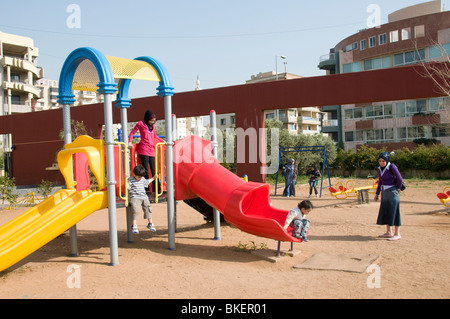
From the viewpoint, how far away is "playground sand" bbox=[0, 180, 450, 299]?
486cm

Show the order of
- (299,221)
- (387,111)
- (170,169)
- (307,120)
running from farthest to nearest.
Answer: (307,120)
(387,111)
(170,169)
(299,221)

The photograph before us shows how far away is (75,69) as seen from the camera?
286 inches

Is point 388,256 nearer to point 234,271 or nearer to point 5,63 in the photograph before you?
point 234,271

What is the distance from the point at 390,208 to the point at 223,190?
10.5 feet

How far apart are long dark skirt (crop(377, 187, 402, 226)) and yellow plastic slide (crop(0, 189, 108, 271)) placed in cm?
508

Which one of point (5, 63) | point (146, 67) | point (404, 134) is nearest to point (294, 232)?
point (146, 67)

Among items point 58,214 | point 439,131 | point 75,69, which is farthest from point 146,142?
point 439,131

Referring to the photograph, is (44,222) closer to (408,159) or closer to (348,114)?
(408,159)

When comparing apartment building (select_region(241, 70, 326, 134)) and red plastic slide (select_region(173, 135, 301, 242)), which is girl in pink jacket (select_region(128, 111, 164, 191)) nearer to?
red plastic slide (select_region(173, 135, 301, 242))

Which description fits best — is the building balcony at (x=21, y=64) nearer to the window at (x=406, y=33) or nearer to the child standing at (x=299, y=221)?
the window at (x=406, y=33)

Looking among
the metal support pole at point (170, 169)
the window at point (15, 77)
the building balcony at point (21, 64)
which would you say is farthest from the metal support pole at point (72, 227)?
the window at point (15, 77)

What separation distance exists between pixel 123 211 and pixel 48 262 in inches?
248

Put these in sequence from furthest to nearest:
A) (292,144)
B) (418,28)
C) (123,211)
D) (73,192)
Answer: (418,28) → (292,144) → (123,211) → (73,192)

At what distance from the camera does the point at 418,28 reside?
3912 cm
